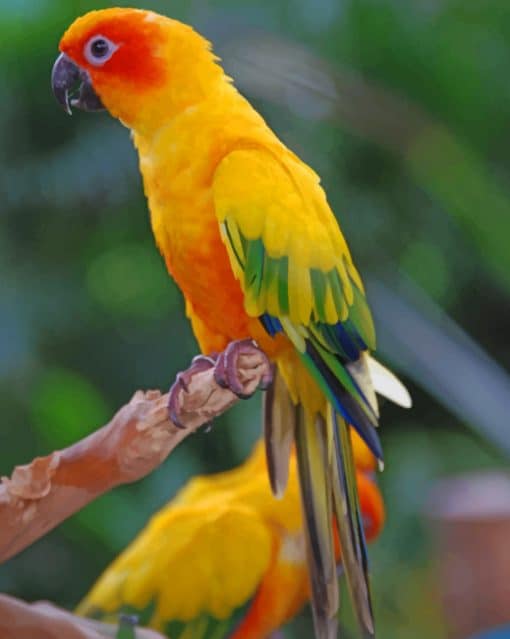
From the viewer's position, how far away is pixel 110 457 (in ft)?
1.79

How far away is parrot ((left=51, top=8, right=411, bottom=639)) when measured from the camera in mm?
535

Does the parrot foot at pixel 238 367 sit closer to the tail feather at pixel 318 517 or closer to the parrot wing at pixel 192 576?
the tail feather at pixel 318 517

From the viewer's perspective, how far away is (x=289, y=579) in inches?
31.4

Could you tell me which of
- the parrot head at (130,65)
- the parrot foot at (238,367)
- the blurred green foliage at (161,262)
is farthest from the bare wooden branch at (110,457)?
the blurred green foliage at (161,262)

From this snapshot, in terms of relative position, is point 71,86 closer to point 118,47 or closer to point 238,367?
point 118,47

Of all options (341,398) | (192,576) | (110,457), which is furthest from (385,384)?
(192,576)

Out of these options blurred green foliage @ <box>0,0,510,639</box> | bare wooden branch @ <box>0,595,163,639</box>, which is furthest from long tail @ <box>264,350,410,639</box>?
blurred green foliage @ <box>0,0,510,639</box>

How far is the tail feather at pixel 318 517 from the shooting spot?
0.59 metres

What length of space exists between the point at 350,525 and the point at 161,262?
511 millimetres

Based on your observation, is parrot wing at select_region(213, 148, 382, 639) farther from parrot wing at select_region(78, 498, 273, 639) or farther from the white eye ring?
parrot wing at select_region(78, 498, 273, 639)

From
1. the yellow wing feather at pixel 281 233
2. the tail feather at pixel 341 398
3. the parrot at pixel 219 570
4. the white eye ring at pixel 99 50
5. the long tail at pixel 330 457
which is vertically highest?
the white eye ring at pixel 99 50

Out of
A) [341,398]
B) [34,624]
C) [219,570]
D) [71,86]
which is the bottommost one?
[219,570]

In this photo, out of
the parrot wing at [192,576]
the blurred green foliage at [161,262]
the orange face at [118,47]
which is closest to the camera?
the orange face at [118,47]

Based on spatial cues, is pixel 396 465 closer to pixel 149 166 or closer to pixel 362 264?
pixel 362 264
